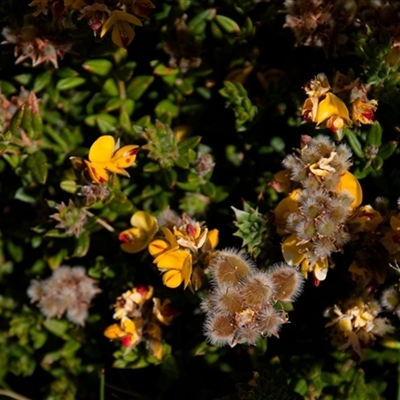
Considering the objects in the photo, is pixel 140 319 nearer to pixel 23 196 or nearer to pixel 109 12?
pixel 23 196

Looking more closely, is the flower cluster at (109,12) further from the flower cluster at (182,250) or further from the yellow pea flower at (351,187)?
the yellow pea flower at (351,187)

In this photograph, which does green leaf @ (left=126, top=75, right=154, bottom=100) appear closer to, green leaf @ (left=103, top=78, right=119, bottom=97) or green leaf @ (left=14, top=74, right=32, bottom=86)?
green leaf @ (left=103, top=78, right=119, bottom=97)

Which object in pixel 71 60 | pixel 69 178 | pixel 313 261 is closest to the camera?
pixel 313 261

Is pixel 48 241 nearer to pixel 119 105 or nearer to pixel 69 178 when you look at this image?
pixel 69 178

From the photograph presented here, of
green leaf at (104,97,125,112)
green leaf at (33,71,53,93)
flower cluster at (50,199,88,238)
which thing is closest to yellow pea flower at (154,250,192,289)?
flower cluster at (50,199,88,238)

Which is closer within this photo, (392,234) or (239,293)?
(239,293)

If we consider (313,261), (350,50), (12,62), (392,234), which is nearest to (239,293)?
(313,261)
